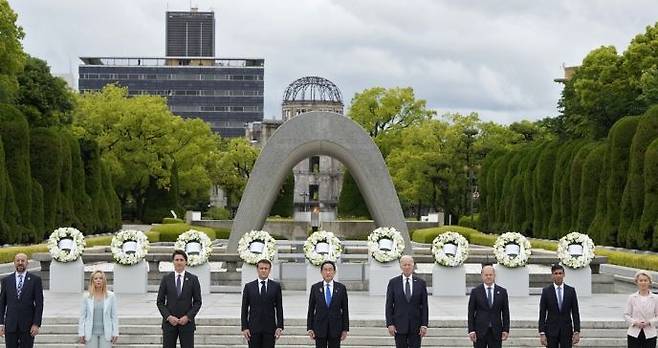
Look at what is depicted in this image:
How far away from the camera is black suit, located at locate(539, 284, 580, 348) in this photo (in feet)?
35.0

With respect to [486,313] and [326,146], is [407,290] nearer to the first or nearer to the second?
[486,313]

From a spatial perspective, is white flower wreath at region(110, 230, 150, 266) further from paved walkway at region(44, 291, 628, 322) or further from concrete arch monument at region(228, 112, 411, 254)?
concrete arch monument at region(228, 112, 411, 254)

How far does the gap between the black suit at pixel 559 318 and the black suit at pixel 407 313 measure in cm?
127

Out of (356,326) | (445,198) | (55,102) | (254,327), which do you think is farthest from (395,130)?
(254,327)

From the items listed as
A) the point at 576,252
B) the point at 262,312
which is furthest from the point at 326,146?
the point at 262,312

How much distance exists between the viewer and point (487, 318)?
1052cm

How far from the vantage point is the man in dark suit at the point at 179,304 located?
10.6 metres

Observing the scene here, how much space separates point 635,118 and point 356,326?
20.6 meters

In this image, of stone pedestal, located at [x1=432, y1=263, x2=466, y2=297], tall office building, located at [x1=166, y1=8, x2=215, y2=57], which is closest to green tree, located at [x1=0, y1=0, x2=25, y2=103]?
stone pedestal, located at [x1=432, y1=263, x2=466, y2=297]

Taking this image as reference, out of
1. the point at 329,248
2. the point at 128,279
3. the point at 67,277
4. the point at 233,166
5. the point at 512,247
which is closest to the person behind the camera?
the point at 329,248

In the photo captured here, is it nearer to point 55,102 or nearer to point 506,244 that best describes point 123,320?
point 506,244

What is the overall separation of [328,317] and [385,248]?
8622mm

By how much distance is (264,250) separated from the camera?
62.2 feet

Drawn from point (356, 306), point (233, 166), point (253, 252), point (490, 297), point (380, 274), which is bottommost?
point (356, 306)
